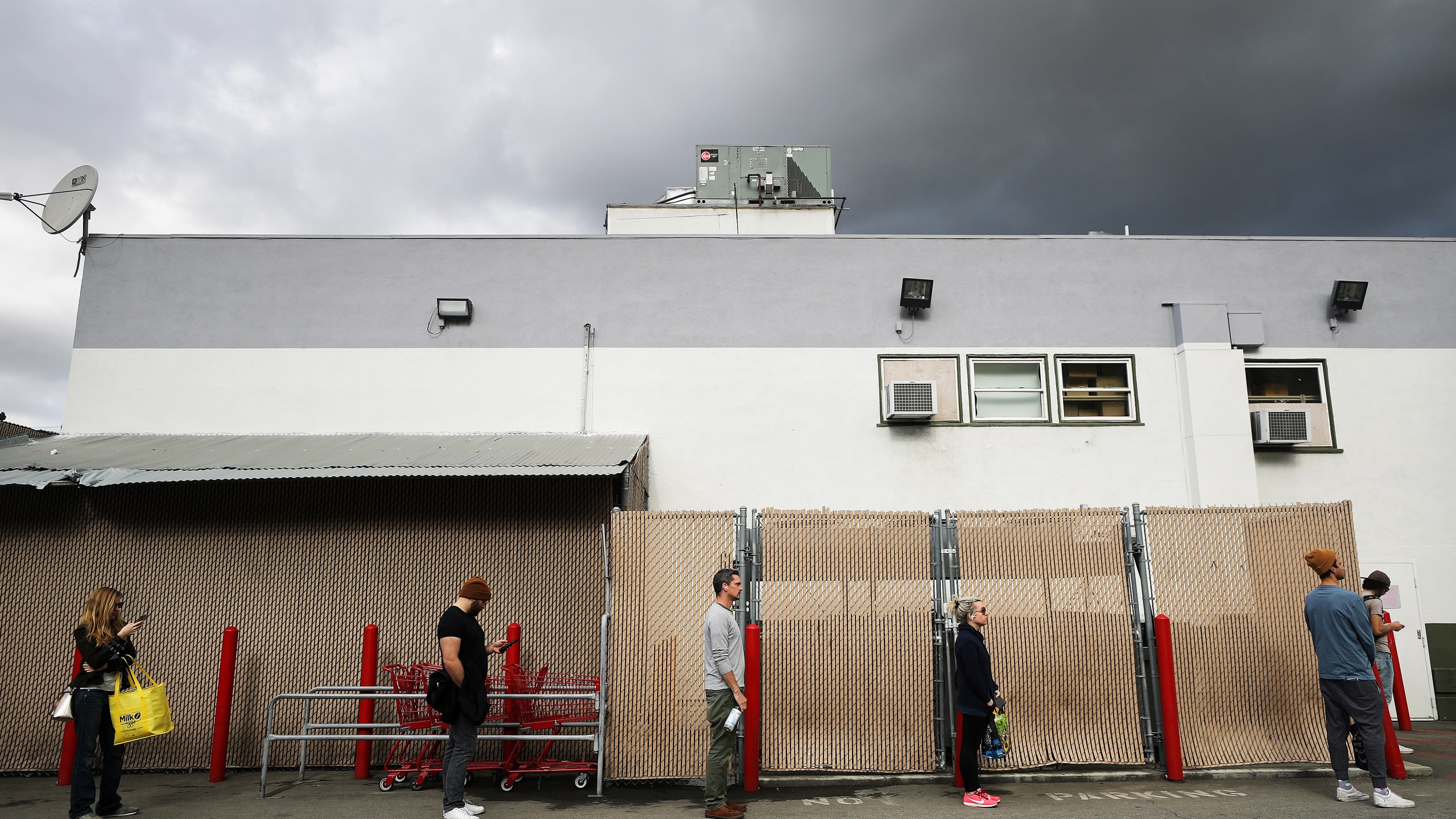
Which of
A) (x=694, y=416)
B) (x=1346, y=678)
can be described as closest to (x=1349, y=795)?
(x=1346, y=678)

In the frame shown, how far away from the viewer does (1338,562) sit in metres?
7.19

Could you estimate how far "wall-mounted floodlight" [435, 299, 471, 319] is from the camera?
11.0 m

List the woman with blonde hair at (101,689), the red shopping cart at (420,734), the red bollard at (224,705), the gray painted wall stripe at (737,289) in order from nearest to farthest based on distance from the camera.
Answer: the woman with blonde hair at (101,689)
the red shopping cart at (420,734)
the red bollard at (224,705)
the gray painted wall stripe at (737,289)

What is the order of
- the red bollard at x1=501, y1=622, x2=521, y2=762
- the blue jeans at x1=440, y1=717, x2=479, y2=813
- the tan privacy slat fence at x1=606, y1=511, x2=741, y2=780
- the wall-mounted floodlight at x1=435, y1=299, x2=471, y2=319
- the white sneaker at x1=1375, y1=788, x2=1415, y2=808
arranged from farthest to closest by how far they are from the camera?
the wall-mounted floodlight at x1=435, y1=299, x2=471, y2=319 → the red bollard at x1=501, y1=622, x2=521, y2=762 → the tan privacy slat fence at x1=606, y1=511, x2=741, y2=780 → the white sneaker at x1=1375, y1=788, x2=1415, y2=808 → the blue jeans at x1=440, y1=717, x2=479, y2=813

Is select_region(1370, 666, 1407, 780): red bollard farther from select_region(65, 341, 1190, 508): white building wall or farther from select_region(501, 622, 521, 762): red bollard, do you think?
select_region(501, 622, 521, 762): red bollard

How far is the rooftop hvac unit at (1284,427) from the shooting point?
35.5ft

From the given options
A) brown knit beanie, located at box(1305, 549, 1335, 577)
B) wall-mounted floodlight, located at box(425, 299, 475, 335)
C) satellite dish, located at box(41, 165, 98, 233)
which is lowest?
brown knit beanie, located at box(1305, 549, 1335, 577)

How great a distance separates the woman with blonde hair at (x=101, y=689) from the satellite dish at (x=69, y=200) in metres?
6.53

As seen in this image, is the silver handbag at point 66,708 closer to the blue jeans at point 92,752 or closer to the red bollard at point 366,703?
the blue jeans at point 92,752

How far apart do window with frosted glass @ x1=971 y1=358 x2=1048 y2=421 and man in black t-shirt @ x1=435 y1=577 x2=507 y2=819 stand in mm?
7123

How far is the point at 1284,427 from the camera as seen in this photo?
10.8 metres

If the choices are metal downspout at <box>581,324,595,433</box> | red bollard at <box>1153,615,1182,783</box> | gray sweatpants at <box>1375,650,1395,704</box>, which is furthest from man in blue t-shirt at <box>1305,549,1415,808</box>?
metal downspout at <box>581,324,595,433</box>

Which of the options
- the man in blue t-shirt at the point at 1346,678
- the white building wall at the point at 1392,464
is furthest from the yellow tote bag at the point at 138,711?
the white building wall at the point at 1392,464

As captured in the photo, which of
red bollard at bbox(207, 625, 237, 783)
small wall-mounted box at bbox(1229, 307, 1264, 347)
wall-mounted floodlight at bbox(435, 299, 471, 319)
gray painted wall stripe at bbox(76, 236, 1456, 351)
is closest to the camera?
red bollard at bbox(207, 625, 237, 783)
